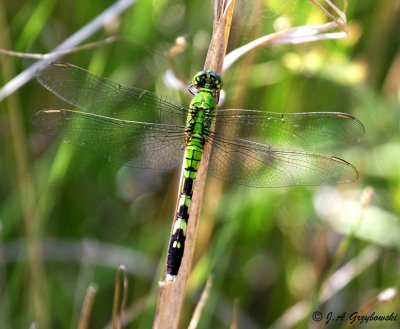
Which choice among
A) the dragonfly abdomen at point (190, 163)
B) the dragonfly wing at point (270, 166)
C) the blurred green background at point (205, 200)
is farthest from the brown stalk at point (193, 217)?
the blurred green background at point (205, 200)

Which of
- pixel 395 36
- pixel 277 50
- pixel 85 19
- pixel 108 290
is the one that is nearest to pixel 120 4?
pixel 85 19

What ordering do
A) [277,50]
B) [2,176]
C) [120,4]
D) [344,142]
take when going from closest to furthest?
[344,142] < [120,4] < [277,50] < [2,176]

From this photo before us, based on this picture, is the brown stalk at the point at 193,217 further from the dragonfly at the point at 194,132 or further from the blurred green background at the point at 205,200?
the blurred green background at the point at 205,200

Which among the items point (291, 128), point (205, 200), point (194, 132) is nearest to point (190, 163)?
point (194, 132)

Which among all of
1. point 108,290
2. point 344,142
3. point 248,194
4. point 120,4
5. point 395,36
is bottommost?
point 108,290

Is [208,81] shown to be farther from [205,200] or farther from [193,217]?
[205,200]

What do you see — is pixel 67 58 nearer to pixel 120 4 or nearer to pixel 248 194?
pixel 120 4
